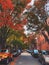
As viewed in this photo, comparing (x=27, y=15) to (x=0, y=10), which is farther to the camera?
(x=27, y=15)

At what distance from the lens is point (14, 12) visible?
115 feet

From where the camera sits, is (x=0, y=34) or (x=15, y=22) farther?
(x=0, y=34)

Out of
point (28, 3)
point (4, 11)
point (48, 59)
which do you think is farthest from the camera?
point (28, 3)

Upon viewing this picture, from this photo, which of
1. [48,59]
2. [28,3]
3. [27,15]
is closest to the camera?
[48,59]

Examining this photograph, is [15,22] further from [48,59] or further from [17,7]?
[48,59]

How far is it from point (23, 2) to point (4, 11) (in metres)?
3.23

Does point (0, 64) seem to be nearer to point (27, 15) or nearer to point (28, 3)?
point (28, 3)

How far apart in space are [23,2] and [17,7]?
3.57ft

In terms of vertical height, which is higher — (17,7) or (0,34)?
(17,7)

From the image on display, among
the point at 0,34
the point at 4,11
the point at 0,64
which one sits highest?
the point at 4,11

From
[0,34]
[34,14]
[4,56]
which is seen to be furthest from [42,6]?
[4,56]

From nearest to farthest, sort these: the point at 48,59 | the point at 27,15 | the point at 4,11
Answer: the point at 48,59 < the point at 4,11 < the point at 27,15

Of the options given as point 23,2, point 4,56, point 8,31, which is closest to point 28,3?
point 23,2

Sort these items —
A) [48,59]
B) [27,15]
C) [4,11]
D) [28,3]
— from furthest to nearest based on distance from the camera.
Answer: [27,15] → [28,3] → [4,11] → [48,59]
